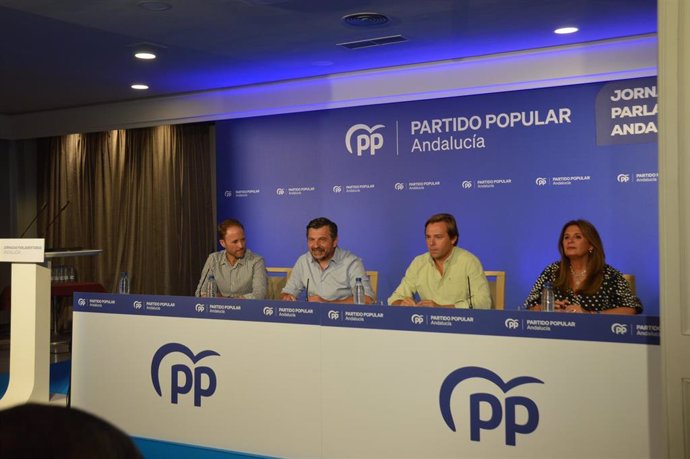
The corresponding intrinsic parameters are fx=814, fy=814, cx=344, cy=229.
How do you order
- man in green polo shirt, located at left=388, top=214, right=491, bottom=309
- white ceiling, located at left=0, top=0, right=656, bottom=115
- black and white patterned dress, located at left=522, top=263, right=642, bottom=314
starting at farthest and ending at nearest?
white ceiling, located at left=0, top=0, right=656, bottom=115
man in green polo shirt, located at left=388, top=214, right=491, bottom=309
black and white patterned dress, located at left=522, top=263, right=642, bottom=314

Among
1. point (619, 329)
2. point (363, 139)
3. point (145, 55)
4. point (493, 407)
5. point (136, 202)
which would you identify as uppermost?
point (145, 55)

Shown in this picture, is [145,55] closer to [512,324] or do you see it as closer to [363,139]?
[363,139]

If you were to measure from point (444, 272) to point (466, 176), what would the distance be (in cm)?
205

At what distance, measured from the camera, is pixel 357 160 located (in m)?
7.20

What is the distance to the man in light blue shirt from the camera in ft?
17.1

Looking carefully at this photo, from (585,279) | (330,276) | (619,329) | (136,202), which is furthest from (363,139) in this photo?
(619,329)

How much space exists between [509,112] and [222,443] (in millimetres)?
3872

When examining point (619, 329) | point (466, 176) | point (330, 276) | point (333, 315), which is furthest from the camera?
point (466, 176)

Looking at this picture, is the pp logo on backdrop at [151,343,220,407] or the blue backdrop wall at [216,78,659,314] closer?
the pp logo on backdrop at [151,343,220,407]

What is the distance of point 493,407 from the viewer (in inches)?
125

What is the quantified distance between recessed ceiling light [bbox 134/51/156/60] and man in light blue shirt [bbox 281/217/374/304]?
79.0 inches

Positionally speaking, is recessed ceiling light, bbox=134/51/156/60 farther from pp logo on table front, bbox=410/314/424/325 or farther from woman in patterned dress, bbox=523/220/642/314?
pp logo on table front, bbox=410/314/424/325

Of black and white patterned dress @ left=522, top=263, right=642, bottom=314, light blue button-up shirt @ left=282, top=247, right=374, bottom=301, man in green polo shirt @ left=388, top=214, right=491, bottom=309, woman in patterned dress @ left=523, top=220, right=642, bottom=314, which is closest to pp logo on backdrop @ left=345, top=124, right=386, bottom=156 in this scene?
light blue button-up shirt @ left=282, top=247, right=374, bottom=301

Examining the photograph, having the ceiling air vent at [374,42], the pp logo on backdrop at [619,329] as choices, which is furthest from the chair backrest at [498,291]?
the pp logo on backdrop at [619,329]
